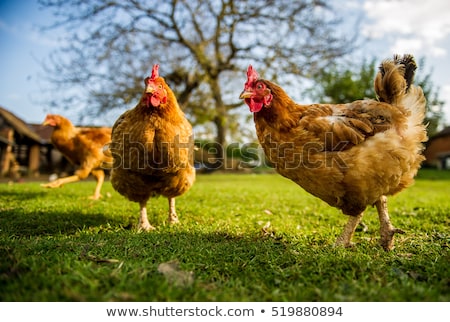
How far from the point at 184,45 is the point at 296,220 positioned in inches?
602

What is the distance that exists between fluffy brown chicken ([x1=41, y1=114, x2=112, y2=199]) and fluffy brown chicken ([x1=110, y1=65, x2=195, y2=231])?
3285 millimetres

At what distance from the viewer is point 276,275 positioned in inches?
96.7

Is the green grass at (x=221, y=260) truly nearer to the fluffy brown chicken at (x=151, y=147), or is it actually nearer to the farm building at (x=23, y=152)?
the fluffy brown chicken at (x=151, y=147)

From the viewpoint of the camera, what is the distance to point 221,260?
2.81m

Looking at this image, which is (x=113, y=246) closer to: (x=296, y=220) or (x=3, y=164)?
(x=296, y=220)

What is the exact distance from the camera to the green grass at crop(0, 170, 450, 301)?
201 cm

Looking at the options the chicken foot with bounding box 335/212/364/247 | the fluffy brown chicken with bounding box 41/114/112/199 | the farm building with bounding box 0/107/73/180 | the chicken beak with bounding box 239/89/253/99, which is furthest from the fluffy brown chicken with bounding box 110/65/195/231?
the farm building with bounding box 0/107/73/180

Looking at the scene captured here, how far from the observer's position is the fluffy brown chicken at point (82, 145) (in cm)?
755

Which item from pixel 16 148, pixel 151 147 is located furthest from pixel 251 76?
pixel 16 148

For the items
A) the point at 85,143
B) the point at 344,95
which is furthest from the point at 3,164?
the point at 344,95

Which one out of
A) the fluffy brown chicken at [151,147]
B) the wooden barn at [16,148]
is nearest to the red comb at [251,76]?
the fluffy brown chicken at [151,147]

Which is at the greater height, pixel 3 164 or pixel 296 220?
pixel 296 220

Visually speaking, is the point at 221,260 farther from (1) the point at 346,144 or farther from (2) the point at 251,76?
(2) the point at 251,76

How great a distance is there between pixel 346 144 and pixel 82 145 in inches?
250
